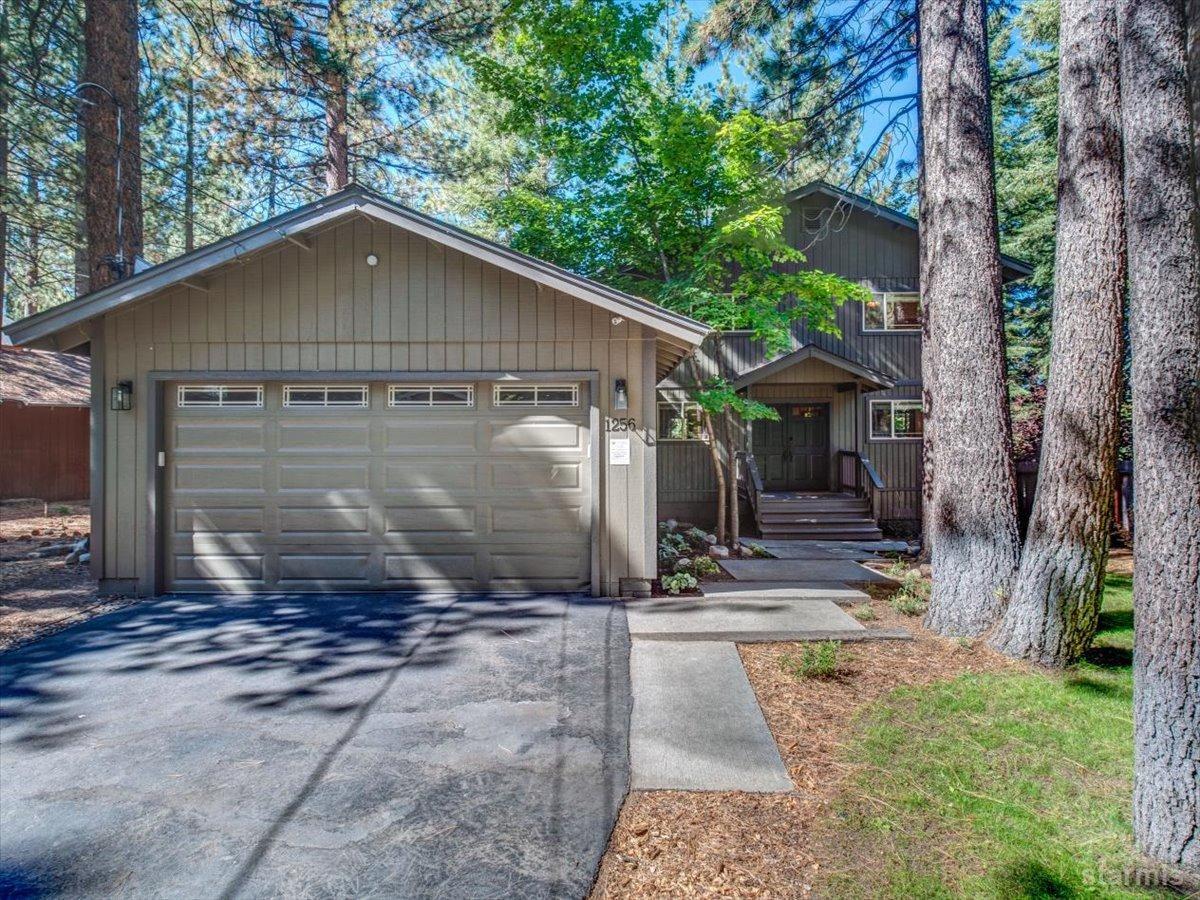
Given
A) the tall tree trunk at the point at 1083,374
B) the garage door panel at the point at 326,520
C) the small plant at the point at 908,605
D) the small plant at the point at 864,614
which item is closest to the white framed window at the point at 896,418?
the small plant at the point at 908,605

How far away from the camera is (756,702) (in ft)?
12.8

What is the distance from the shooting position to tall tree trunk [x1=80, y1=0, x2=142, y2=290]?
28.2 feet

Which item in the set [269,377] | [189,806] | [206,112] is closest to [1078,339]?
[189,806]

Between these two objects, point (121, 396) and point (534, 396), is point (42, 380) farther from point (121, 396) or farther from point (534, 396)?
point (534, 396)

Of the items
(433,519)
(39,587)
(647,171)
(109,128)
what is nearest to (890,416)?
(647,171)

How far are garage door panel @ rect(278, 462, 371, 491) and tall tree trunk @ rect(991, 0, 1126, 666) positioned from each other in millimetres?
5776

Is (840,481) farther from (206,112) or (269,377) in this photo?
(206,112)

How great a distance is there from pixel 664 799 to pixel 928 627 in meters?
3.25

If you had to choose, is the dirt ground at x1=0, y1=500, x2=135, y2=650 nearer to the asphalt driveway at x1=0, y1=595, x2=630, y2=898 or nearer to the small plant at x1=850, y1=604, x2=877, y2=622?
the asphalt driveway at x1=0, y1=595, x2=630, y2=898

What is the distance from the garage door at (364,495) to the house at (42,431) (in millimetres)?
10272

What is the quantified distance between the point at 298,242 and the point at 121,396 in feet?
7.55

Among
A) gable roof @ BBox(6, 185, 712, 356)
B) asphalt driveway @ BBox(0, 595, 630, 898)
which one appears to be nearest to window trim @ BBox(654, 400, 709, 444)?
gable roof @ BBox(6, 185, 712, 356)

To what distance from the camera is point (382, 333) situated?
6367 millimetres

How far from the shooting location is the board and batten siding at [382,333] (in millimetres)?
6316
